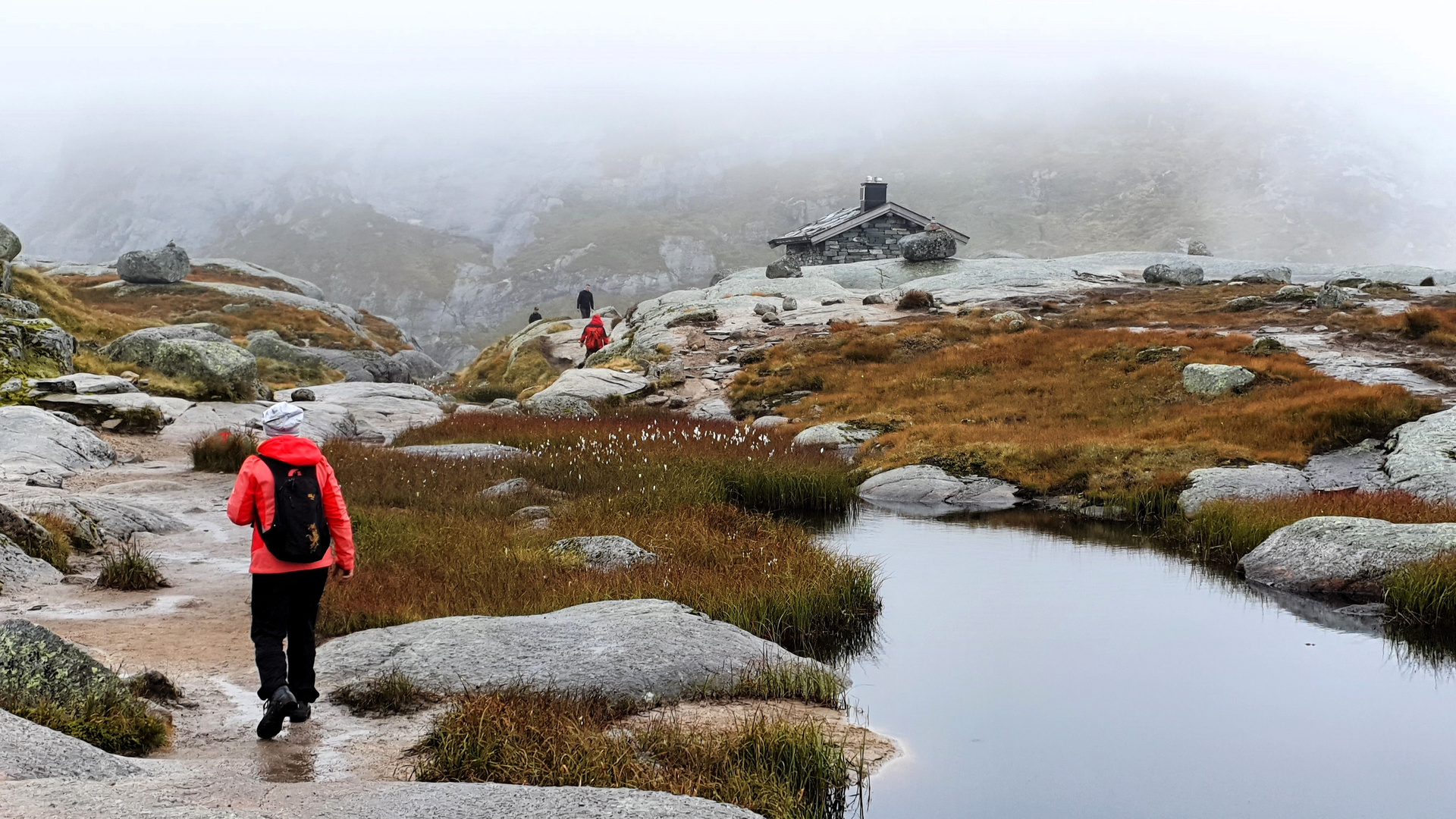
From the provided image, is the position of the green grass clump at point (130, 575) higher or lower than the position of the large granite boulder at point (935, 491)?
higher

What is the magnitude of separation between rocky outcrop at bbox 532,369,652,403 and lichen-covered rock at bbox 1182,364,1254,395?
1674 centimetres

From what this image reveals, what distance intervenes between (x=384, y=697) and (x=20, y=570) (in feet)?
18.4

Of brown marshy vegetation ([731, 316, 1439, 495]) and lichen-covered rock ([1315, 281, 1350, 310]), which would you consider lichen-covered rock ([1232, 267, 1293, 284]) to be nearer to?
lichen-covered rock ([1315, 281, 1350, 310])

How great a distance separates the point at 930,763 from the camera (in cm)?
905

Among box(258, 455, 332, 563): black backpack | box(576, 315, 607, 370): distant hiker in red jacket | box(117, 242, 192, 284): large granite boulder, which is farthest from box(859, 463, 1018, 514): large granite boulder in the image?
box(117, 242, 192, 284): large granite boulder

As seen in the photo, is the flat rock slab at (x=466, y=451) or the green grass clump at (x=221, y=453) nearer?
the green grass clump at (x=221, y=453)

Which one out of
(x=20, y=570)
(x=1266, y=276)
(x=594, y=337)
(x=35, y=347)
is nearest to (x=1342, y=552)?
(x=20, y=570)

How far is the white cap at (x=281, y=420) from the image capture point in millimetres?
8078

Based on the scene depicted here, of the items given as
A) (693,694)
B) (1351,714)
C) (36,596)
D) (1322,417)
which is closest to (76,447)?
(36,596)

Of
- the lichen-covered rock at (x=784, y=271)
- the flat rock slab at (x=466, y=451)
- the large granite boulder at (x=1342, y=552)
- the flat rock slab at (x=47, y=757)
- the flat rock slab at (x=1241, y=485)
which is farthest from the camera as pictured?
the lichen-covered rock at (x=784, y=271)

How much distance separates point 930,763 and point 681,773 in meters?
2.62

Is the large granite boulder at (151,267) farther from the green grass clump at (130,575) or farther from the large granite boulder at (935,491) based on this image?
the green grass clump at (130,575)

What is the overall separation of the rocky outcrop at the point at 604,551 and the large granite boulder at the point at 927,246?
46.7 metres

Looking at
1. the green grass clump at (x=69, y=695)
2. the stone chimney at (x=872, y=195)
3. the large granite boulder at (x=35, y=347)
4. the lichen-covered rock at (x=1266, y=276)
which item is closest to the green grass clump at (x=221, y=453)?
the large granite boulder at (x=35, y=347)
